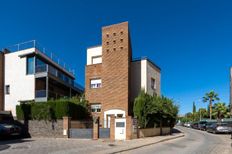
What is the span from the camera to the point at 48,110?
76.4ft

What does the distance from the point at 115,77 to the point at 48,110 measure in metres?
8.14

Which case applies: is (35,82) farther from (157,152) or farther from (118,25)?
(157,152)

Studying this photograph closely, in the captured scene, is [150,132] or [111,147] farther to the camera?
[150,132]

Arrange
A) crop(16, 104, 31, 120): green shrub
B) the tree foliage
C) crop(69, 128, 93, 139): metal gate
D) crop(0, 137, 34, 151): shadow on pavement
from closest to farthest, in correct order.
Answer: crop(0, 137, 34, 151): shadow on pavement, crop(69, 128, 93, 139): metal gate, the tree foliage, crop(16, 104, 31, 120): green shrub

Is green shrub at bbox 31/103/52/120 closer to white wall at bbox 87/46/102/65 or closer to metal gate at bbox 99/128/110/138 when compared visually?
metal gate at bbox 99/128/110/138

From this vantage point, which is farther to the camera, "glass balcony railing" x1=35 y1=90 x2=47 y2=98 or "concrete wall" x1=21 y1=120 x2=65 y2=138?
"glass balcony railing" x1=35 y1=90 x2=47 y2=98

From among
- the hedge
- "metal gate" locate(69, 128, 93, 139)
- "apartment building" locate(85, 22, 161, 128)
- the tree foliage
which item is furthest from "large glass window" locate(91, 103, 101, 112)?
"metal gate" locate(69, 128, 93, 139)

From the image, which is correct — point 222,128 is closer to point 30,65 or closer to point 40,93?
point 40,93

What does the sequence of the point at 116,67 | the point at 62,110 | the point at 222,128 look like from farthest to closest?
the point at 222,128
the point at 116,67
the point at 62,110

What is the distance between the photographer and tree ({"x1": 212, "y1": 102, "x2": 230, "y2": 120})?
6244 cm

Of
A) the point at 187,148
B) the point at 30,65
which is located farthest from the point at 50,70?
the point at 187,148

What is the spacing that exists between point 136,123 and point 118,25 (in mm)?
12113

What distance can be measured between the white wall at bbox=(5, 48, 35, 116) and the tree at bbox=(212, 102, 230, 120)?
1924 inches

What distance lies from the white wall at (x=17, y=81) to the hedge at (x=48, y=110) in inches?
166
